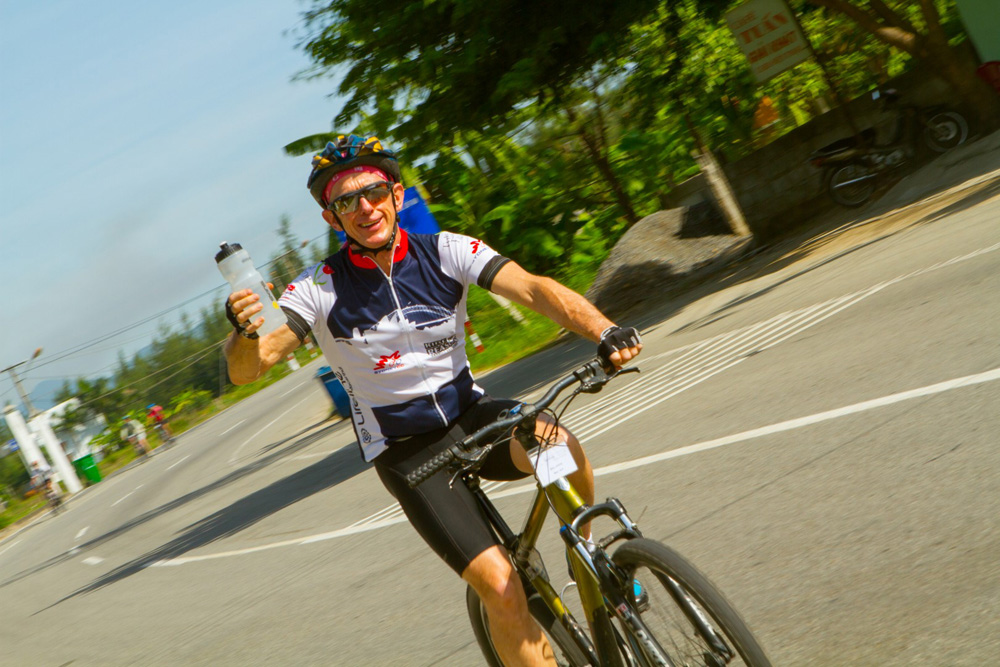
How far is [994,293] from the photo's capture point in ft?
27.4

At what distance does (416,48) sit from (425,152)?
5.88 feet

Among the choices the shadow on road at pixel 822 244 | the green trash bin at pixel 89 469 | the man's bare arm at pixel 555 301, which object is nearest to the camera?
the man's bare arm at pixel 555 301

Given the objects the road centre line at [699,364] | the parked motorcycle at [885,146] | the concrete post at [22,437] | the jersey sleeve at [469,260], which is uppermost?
the concrete post at [22,437]

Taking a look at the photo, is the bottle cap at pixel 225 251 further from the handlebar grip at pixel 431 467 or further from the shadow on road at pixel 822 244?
the shadow on road at pixel 822 244

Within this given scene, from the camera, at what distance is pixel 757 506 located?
5695mm

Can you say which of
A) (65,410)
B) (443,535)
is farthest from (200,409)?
(443,535)

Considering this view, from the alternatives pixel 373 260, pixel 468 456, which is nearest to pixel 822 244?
pixel 373 260

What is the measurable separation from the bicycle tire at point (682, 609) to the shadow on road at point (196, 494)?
13.9m

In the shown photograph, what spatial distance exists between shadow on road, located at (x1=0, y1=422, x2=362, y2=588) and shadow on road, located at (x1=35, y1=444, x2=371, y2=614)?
1166mm

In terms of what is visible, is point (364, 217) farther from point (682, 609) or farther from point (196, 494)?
point (196, 494)

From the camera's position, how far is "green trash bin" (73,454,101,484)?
47938mm

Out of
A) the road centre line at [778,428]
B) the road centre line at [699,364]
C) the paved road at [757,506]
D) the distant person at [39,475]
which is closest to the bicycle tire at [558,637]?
the paved road at [757,506]

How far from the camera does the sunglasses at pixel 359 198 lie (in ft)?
12.5

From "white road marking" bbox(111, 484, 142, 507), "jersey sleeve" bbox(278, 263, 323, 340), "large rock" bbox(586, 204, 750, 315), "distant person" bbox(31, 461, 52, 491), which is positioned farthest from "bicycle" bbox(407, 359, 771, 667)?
"distant person" bbox(31, 461, 52, 491)
